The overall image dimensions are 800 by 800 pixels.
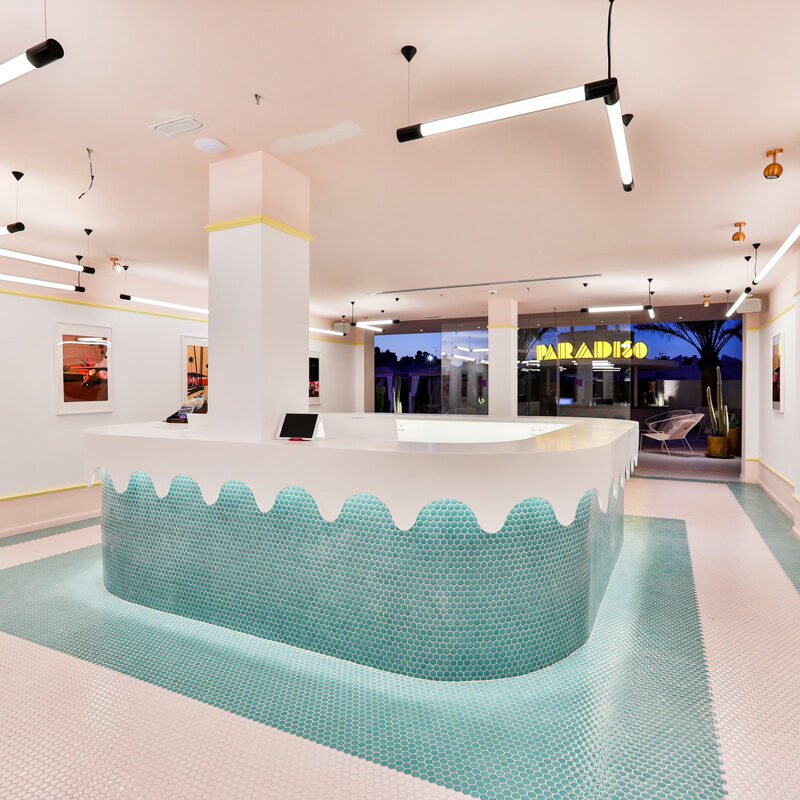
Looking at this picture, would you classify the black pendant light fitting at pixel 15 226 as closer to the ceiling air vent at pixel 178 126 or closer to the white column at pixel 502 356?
the ceiling air vent at pixel 178 126

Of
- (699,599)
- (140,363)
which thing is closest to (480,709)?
(699,599)

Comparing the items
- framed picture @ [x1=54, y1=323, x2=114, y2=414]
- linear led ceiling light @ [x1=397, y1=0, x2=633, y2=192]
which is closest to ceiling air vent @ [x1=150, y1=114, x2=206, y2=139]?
linear led ceiling light @ [x1=397, y1=0, x2=633, y2=192]

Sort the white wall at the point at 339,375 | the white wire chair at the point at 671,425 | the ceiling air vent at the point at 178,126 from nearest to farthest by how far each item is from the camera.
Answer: the ceiling air vent at the point at 178,126 < the white wall at the point at 339,375 < the white wire chair at the point at 671,425

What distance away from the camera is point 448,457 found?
2.65 metres

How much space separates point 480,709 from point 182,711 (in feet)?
4.62

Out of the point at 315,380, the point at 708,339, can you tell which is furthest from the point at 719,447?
the point at 315,380

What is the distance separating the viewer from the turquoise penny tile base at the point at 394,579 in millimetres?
2701

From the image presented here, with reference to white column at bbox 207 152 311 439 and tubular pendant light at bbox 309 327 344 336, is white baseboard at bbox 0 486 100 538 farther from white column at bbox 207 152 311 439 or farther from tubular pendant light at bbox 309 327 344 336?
tubular pendant light at bbox 309 327 344 336

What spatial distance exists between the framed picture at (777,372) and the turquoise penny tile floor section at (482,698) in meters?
4.81

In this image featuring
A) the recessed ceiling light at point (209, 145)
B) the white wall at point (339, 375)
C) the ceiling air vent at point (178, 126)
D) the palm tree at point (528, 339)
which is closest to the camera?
the ceiling air vent at point (178, 126)

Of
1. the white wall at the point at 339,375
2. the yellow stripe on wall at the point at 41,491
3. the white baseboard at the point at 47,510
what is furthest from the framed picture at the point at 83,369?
the white wall at the point at 339,375

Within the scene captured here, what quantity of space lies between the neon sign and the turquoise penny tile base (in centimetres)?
700

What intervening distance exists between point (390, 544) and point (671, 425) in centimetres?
1252

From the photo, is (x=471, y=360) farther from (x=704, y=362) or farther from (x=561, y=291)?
(x=704, y=362)
